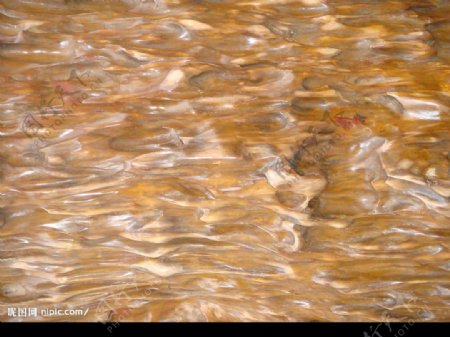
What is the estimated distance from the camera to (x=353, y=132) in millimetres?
1566

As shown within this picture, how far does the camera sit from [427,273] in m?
1.61

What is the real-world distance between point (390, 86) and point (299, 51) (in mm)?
278

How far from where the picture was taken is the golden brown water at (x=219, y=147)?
1.55 metres

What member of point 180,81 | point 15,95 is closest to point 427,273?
point 180,81

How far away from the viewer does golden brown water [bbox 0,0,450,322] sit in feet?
5.08

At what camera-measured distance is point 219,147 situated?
1.57 metres

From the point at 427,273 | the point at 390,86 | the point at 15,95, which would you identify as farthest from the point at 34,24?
the point at 427,273

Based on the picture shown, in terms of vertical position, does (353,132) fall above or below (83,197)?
above
